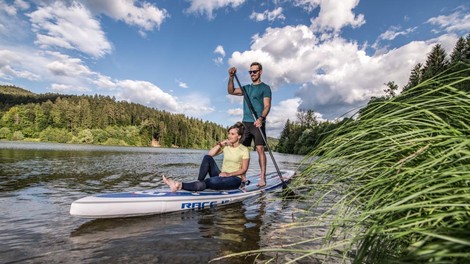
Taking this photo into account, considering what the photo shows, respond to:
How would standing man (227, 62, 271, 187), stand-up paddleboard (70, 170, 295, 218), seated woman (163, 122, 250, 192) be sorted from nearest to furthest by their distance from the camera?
stand-up paddleboard (70, 170, 295, 218)
seated woman (163, 122, 250, 192)
standing man (227, 62, 271, 187)

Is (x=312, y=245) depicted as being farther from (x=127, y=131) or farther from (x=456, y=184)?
(x=127, y=131)

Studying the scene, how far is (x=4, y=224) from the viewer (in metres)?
4.94

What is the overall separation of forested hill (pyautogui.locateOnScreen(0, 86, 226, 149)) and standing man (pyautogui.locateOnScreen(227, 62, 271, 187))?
12199 centimetres

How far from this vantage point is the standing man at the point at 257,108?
8.40 metres

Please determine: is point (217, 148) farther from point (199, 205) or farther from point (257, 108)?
point (257, 108)

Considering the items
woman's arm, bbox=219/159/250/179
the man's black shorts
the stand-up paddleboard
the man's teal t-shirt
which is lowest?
the stand-up paddleboard

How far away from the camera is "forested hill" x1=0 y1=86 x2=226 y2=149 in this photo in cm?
11756

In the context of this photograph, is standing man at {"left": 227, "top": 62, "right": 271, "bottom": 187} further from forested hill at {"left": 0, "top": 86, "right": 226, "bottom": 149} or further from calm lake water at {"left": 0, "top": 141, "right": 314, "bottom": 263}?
forested hill at {"left": 0, "top": 86, "right": 226, "bottom": 149}

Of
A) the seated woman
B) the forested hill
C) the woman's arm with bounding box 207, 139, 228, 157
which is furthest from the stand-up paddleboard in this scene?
the forested hill

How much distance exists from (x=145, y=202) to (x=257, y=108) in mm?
4597

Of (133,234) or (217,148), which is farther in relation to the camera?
(217,148)

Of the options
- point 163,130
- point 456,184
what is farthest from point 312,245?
point 163,130

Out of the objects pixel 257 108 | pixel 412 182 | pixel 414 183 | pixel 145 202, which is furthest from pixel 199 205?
pixel 414 183

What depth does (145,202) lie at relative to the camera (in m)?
5.66
